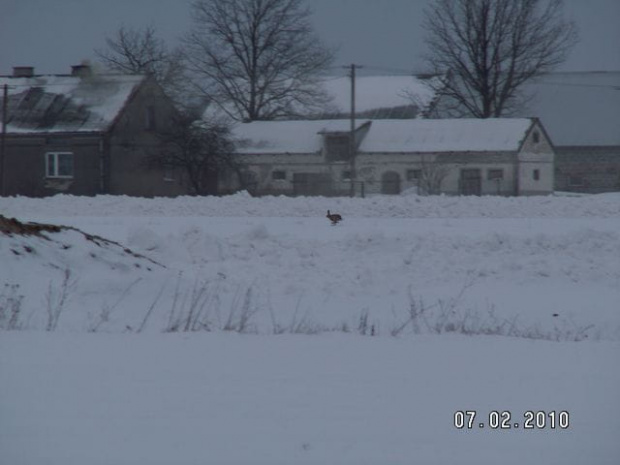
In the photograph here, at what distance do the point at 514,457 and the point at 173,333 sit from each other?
182 inches

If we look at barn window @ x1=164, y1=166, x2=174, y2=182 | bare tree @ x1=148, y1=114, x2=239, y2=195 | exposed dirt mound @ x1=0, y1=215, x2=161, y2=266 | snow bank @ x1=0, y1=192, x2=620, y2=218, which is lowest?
snow bank @ x1=0, y1=192, x2=620, y2=218

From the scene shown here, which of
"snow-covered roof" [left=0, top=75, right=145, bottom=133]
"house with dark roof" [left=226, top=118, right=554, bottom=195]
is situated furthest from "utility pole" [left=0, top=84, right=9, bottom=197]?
"house with dark roof" [left=226, top=118, right=554, bottom=195]

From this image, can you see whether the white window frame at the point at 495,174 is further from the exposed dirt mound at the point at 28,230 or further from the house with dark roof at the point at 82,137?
the exposed dirt mound at the point at 28,230

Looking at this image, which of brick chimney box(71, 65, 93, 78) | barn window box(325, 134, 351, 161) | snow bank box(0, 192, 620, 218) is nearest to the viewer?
snow bank box(0, 192, 620, 218)

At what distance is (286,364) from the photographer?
8.83m

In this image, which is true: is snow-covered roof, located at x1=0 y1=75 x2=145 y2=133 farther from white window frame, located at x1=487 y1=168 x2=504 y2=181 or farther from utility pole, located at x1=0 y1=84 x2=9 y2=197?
white window frame, located at x1=487 y1=168 x2=504 y2=181

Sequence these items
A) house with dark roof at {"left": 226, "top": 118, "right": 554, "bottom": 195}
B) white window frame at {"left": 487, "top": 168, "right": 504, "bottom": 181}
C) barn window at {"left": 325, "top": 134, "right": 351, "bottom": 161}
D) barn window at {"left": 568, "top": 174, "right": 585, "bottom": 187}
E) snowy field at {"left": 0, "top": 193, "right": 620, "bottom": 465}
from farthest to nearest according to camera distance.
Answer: barn window at {"left": 568, "top": 174, "right": 585, "bottom": 187}
barn window at {"left": 325, "top": 134, "right": 351, "bottom": 161}
white window frame at {"left": 487, "top": 168, "right": 504, "bottom": 181}
house with dark roof at {"left": 226, "top": 118, "right": 554, "bottom": 195}
snowy field at {"left": 0, "top": 193, "right": 620, "bottom": 465}

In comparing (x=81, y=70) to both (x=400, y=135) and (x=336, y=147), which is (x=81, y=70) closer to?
(x=336, y=147)

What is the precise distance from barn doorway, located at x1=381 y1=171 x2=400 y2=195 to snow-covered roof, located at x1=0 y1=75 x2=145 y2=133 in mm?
15302

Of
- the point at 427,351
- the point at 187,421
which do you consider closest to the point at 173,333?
the point at 427,351

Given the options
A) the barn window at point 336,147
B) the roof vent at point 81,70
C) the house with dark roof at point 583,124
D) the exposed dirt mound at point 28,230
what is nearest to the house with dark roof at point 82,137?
the roof vent at point 81,70

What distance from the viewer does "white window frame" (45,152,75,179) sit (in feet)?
172

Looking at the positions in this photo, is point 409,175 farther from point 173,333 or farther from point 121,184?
point 173,333

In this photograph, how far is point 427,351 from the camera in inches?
377
